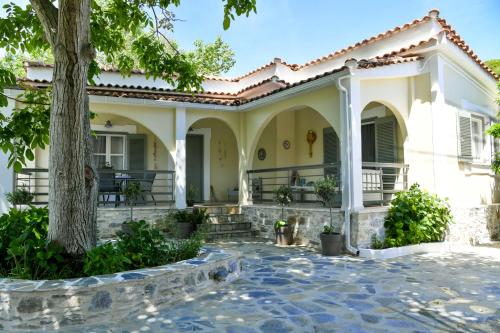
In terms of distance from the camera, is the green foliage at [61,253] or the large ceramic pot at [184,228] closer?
the green foliage at [61,253]

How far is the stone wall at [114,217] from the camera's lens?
9.46 m

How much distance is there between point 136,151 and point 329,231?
659cm

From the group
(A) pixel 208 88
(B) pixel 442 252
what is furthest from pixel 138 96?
(B) pixel 442 252

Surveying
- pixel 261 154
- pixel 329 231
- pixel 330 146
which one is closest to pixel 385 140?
pixel 330 146

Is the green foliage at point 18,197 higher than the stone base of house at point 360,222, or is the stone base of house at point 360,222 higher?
the green foliage at point 18,197

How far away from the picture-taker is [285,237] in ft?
30.0

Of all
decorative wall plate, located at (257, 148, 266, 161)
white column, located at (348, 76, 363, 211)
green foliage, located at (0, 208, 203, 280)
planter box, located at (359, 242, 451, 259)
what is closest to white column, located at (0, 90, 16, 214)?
green foliage, located at (0, 208, 203, 280)

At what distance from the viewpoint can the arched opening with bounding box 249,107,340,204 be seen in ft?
37.8

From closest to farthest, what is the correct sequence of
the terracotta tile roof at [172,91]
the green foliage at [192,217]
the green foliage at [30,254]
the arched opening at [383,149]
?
the green foliage at [30,254] → the terracotta tile roof at [172,91] → the arched opening at [383,149] → the green foliage at [192,217]

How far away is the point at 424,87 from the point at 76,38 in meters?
7.56

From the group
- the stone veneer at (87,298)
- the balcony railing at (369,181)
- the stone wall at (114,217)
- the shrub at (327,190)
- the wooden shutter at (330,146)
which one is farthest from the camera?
the wooden shutter at (330,146)

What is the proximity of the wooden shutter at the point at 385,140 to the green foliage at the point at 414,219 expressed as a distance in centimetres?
132

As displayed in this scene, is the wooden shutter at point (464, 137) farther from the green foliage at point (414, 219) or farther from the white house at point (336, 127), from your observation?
the green foliage at point (414, 219)

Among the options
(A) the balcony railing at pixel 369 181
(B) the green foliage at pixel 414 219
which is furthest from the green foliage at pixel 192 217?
(B) the green foliage at pixel 414 219
